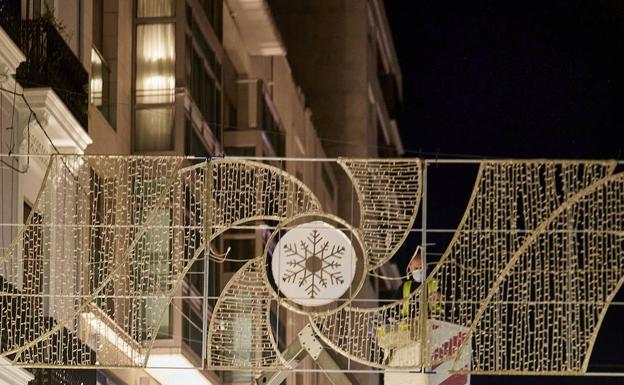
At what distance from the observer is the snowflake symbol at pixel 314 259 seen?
77.4ft

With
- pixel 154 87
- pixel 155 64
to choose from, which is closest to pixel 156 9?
pixel 155 64

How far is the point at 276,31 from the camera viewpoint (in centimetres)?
4594

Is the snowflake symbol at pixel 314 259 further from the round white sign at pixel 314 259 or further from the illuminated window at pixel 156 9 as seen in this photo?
the illuminated window at pixel 156 9

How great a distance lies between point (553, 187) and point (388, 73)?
57.9 metres

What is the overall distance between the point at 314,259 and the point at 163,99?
1201 cm

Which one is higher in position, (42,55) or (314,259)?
(42,55)

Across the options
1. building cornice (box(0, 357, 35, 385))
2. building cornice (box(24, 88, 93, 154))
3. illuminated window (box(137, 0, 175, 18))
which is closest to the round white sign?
building cornice (box(0, 357, 35, 385))

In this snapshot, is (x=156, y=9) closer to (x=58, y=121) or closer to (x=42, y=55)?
(x=58, y=121)

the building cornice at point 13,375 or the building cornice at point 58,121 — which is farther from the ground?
the building cornice at point 58,121

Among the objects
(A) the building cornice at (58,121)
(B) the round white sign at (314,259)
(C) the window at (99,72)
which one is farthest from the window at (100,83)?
(B) the round white sign at (314,259)

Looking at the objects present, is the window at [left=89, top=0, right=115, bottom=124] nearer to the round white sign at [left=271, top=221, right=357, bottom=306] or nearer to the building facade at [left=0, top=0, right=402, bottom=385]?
the building facade at [left=0, top=0, right=402, bottom=385]

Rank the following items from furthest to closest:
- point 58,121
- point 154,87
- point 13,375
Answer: point 154,87, point 58,121, point 13,375

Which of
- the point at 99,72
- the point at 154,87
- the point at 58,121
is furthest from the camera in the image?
the point at 154,87

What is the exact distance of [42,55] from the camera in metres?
27.3
